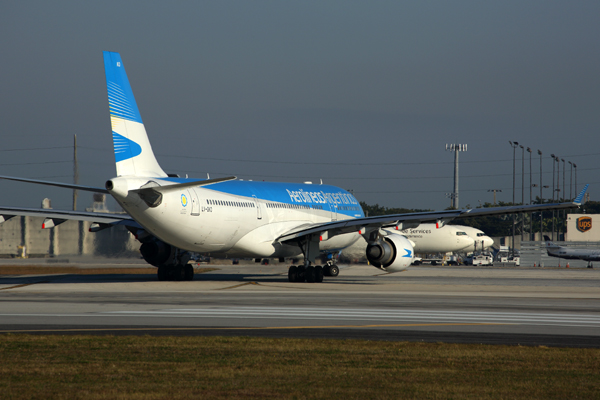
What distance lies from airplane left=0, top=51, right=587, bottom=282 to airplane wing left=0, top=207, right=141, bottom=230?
0.15 feet

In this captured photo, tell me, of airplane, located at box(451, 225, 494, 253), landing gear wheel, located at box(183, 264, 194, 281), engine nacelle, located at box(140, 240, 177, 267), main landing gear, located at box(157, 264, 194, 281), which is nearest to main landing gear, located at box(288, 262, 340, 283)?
landing gear wheel, located at box(183, 264, 194, 281)

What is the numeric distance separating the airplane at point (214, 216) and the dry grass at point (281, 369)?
38.7 feet

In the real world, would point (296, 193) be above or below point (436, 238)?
above

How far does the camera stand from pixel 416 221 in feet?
96.7

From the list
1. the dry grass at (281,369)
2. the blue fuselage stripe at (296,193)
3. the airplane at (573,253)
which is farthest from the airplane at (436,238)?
the dry grass at (281,369)

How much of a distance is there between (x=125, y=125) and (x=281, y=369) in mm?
17363

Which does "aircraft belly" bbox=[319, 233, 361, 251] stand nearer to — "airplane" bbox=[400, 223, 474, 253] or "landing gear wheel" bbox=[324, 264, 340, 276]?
"landing gear wheel" bbox=[324, 264, 340, 276]

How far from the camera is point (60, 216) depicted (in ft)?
98.4

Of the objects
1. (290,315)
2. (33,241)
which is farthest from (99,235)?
(290,315)

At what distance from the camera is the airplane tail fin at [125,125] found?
2392 centimetres

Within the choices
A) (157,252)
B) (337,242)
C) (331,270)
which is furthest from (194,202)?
(331,270)

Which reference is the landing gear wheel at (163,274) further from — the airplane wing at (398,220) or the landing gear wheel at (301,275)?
the landing gear wheel at (301,275)

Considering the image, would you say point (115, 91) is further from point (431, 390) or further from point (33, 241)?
point (33, 241)

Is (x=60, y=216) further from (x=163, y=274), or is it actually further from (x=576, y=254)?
(x=576, y=254)
